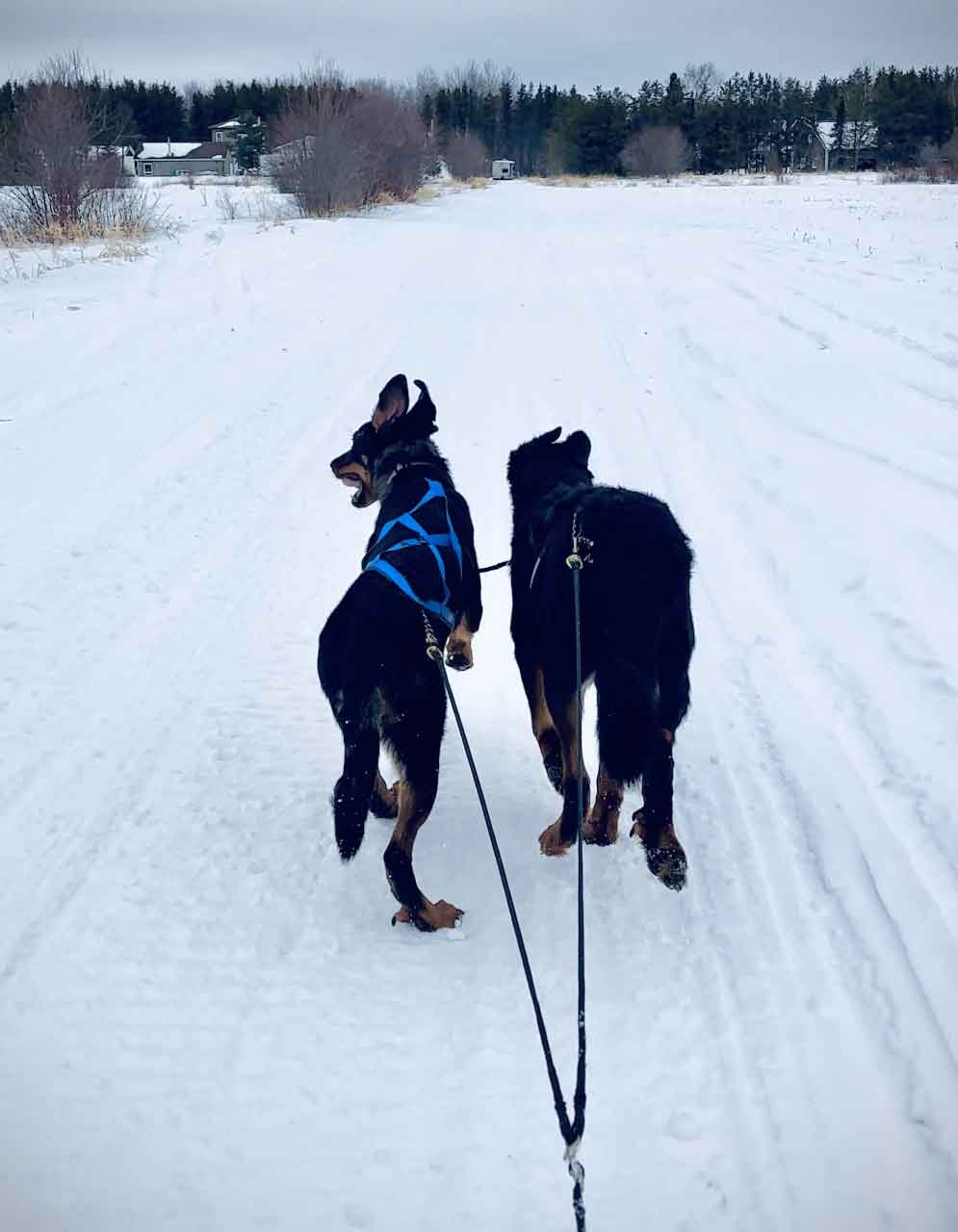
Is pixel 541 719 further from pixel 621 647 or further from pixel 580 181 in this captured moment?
pixel 580 181

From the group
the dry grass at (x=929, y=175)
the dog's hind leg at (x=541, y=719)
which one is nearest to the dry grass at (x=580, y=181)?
the dry grass at (x=929, y=175)

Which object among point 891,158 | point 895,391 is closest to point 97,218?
point 895,391

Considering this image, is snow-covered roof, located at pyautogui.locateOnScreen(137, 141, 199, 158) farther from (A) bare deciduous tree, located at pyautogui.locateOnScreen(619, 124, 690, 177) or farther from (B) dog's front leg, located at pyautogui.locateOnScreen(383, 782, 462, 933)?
(B) dog's front leg, located at pyautogui.locateOnScreen(383, 782, 462, 933)

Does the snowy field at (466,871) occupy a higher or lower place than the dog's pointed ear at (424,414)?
lower

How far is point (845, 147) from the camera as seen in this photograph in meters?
65.4

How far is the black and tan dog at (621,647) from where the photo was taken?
9.29 ft

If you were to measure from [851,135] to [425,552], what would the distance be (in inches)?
2989

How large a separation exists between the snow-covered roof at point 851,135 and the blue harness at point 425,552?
71.9m

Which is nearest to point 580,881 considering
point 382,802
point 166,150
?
point 382,802

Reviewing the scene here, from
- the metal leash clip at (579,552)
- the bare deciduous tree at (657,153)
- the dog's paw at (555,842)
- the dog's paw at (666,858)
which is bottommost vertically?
the dog's paw at (555,842)

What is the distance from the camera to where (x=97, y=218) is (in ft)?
55.4

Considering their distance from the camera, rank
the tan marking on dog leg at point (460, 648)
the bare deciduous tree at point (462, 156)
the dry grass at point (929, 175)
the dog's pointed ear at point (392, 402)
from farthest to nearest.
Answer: the bare deciduous tree at point (462, 156) < the dry grass at point (929, 175) < the dog's pointed ear at point (392, 402) < the tan marking on dog leg at point (460, 648)

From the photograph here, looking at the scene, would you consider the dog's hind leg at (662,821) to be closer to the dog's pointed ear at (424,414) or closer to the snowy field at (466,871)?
the snowy field at (466,871)

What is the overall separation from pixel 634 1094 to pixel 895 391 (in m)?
7.10
